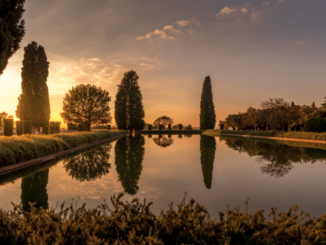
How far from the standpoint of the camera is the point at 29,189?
6.48 m

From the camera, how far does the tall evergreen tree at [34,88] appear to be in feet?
84.6

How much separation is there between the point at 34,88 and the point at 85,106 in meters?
11.2

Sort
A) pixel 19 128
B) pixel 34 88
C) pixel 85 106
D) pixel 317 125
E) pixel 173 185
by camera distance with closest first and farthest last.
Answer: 1. pixel 173 185
2. pixel 19 128
3. pixel 34 88
4. pixel 317 125
5. pixel 85 106

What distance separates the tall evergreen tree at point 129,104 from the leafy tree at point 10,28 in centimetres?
3920

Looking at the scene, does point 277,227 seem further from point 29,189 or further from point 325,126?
point 325,126

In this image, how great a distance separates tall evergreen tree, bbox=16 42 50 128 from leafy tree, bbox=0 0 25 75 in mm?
15958

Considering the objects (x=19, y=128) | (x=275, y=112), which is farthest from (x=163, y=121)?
(x=19, y=128)

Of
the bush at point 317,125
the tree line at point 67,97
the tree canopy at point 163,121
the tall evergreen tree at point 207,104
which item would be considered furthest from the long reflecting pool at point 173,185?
the tree canopy at point 163,121

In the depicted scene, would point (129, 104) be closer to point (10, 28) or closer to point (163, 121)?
point (163, 121)

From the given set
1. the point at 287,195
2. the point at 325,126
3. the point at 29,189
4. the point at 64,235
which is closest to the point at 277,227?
the point at 64,235

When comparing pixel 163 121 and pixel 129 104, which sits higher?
pixel 129 104

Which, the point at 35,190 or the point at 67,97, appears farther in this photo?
the point at 67,97

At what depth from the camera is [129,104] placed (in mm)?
51469

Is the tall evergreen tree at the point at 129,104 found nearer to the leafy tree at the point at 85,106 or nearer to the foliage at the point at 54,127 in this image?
the leafy tree at the point at 85,106
